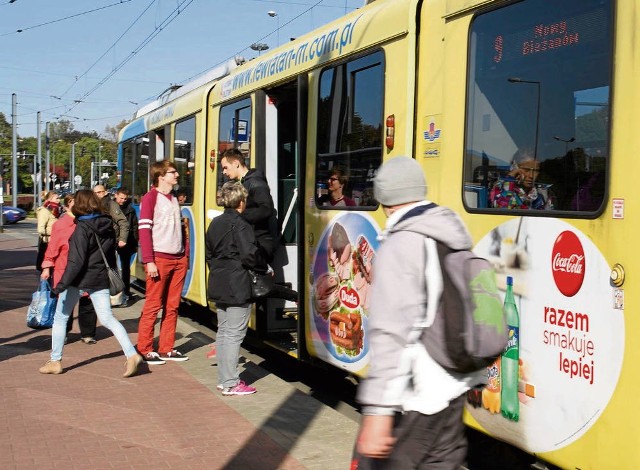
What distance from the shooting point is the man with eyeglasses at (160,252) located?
8.52m

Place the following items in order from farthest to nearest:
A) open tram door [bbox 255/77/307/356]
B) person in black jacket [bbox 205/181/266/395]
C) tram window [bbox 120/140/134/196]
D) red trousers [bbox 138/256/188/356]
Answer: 1. tram window [bbox 120/140/134/196]
2. red trousers [bbox 138/256/188/356]
3. open tram door [bbox 255/77/307/356]
4. person in black jacket [bbox 205/181/266/395]

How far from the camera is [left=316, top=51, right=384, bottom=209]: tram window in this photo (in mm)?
6184

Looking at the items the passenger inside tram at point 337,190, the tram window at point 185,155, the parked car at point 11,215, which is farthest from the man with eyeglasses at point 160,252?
the parked car at point 11,215

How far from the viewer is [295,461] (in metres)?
5.56

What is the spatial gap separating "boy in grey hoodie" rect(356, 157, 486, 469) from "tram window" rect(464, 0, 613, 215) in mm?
1353

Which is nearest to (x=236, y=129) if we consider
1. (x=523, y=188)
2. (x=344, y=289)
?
(x=344, y=289)

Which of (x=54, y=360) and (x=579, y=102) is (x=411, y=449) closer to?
(x=579, y=102)

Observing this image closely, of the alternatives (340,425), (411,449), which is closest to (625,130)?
(411,449)

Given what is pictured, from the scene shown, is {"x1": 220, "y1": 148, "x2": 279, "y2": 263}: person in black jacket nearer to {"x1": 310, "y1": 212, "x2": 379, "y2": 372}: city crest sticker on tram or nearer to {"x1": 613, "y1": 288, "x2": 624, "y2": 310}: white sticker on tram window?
{"x1": 310, "y1": 212, "x2": 379, "y2": 372}: city crest sticker on tram

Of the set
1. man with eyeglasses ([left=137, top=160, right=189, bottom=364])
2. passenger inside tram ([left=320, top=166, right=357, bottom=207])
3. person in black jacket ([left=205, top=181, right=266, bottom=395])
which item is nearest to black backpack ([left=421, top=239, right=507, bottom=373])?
passenger inside tram ([left=320, top=166, right=357, bottom=207])

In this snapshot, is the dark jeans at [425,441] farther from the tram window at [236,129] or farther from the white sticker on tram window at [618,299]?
the tram window at [236,129]

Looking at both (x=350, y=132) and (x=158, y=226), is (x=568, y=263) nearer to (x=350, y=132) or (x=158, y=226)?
(x=350, y=132)

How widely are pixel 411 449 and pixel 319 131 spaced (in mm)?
4250

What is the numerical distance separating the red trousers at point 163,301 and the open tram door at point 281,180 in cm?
91
